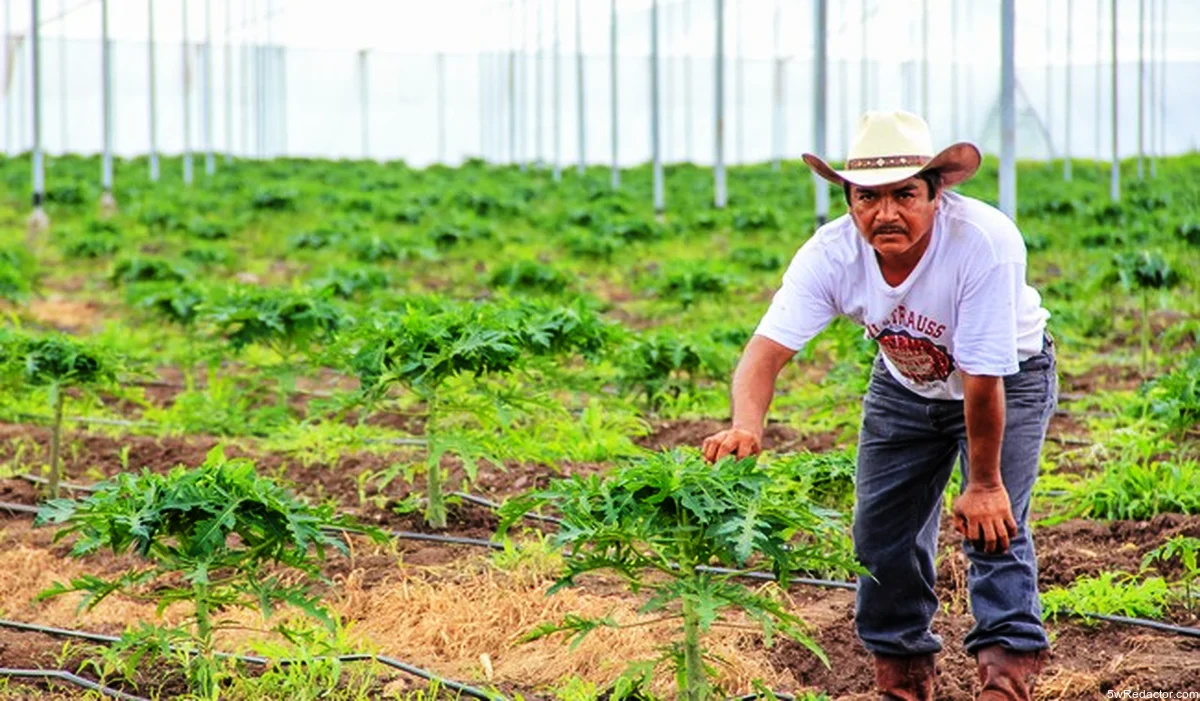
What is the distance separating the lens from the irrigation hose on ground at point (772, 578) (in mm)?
4590

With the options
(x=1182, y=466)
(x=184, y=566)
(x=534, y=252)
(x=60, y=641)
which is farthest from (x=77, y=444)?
(x=534, y=252)

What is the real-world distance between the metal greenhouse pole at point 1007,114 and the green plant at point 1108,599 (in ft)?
12.0

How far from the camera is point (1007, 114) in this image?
28.2 ft

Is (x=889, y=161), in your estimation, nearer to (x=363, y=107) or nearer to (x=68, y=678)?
(x=68, y=678)

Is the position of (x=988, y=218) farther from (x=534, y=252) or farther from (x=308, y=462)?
(x=534, y=252)

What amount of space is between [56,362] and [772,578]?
9.61ft

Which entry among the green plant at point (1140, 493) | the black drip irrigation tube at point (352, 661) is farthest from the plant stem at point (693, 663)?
the green plant at point (1140, 493)

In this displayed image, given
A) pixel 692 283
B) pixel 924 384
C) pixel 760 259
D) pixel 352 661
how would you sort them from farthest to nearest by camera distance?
pixel 760 259, pixel 692 283, pixel 352 661, pixel 924 384

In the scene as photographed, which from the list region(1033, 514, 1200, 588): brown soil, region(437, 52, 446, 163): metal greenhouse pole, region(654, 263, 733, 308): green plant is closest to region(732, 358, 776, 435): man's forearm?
region(1033, 514, 1200, 588): brown soil

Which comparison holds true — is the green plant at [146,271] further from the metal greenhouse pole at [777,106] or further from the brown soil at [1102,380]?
the metal greenhouse pole at [777,106]

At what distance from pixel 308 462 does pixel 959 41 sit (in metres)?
31.6

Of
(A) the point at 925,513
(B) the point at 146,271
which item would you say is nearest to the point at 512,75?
(B) the point at 146,271

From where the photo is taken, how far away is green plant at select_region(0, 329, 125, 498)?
239 inches

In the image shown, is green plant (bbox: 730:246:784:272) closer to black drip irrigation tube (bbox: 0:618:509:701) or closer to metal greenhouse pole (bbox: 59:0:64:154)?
black drip irrigation tube (bbox: 0:618:509:701)
